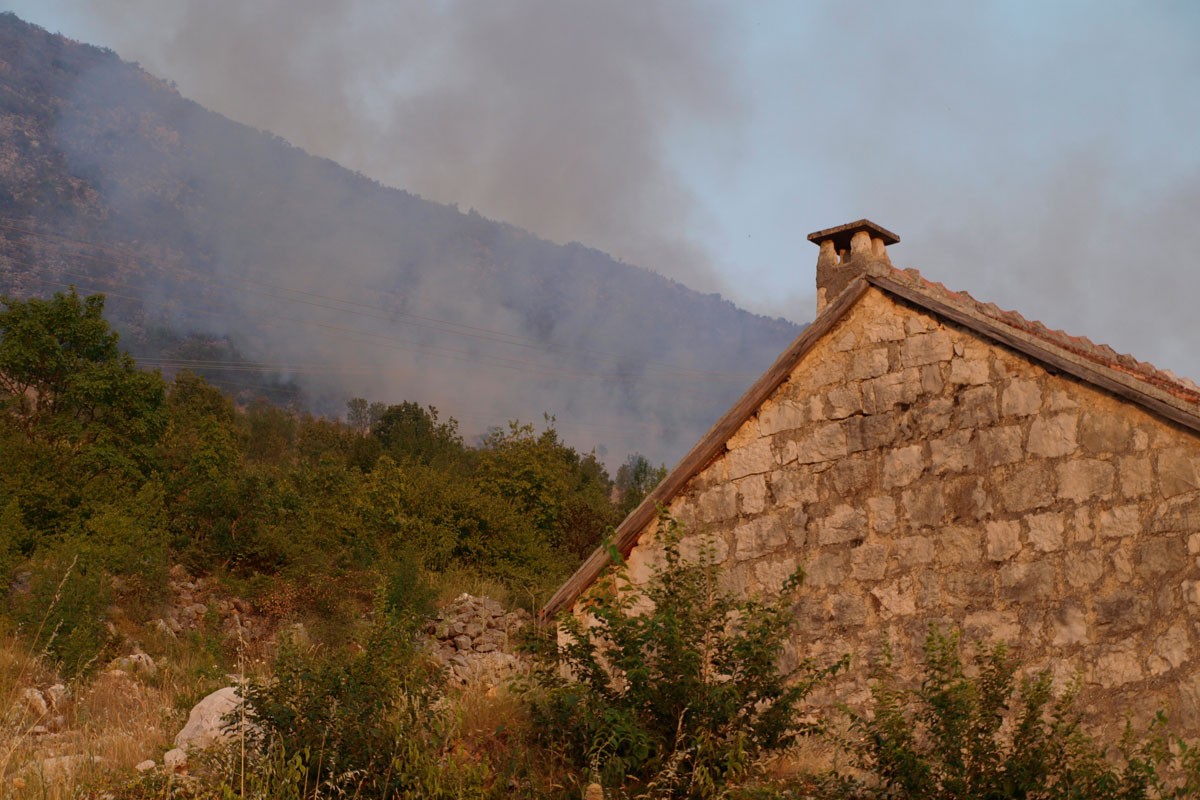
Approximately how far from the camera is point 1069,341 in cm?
888

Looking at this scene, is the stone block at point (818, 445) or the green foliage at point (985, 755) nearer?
the green foliage at point (985, 755)

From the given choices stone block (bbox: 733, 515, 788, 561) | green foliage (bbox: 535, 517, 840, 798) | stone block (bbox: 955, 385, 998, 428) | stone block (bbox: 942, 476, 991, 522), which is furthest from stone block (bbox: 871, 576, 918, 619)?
green foliage (bbox: 535, 517, 840, 798)

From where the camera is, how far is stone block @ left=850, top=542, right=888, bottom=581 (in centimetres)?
745

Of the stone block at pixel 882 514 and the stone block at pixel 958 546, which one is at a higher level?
the stone block at pixel 882 514

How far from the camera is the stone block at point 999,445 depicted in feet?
23.2

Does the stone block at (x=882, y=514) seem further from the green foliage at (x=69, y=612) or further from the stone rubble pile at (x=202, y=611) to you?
the stone rubble pile at (x=202, y=611)

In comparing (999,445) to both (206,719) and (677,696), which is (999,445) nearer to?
(677,696)

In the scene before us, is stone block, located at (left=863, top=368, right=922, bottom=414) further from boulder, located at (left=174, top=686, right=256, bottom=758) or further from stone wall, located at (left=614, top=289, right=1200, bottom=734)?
boulder, located at (left=174, top=686, right=256, bottom=758)

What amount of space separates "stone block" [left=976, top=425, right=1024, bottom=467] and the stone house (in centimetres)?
1

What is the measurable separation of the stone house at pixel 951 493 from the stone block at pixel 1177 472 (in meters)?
0.01

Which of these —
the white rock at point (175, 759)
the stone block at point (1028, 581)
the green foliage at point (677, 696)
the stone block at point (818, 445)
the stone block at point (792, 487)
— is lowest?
the white rock at point (175, 759)

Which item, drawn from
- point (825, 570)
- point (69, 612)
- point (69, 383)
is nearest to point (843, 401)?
point (825, 570)

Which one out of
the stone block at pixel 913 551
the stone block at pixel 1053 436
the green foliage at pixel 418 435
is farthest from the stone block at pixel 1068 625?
the green foliage at pixel 418 435

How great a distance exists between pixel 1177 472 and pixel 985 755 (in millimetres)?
2681
